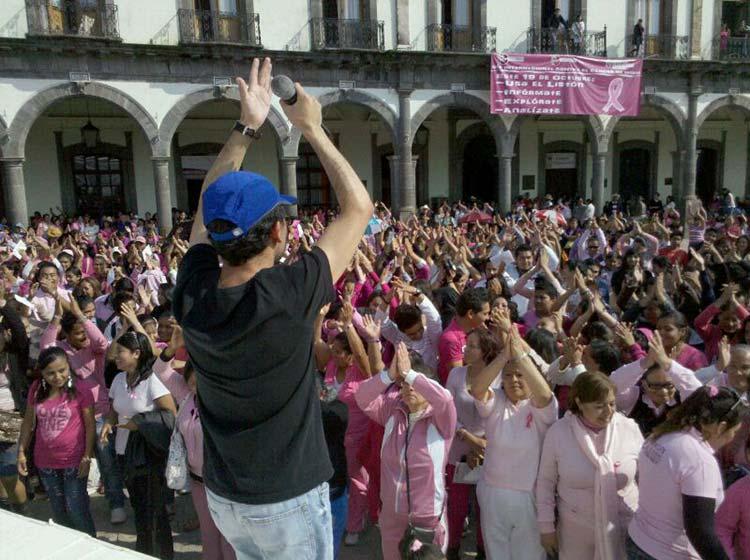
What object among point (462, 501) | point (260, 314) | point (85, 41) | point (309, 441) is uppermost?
point (85, 41)

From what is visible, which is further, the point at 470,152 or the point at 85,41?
the point at 470,152

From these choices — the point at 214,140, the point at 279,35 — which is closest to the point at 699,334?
the point at 279,35

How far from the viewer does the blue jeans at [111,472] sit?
15.5 ft

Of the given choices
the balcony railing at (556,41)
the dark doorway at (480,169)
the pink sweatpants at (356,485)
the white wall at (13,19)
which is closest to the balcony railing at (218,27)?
the white wall at (13,19)

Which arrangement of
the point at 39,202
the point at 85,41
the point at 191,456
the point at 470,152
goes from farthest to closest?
1. the point at 470,152
2. the point at 39,202
3. the point at 85,41
4. the point at 191,456

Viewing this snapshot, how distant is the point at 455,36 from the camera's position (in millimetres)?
19219

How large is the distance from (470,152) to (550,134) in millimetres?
3013

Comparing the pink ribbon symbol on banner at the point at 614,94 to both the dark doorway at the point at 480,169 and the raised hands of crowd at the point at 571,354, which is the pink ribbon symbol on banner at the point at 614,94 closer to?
the dark doorway at the point at 480,169

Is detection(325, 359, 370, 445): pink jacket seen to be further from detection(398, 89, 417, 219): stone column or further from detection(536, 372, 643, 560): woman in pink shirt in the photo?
detection(398, 89, 417, 219): stone column

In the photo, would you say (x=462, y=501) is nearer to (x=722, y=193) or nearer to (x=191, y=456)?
(x=191, y=456)

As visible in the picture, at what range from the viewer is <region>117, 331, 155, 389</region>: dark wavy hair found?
425 cm

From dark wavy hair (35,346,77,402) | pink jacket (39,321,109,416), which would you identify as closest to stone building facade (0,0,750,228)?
pink jacket (39,321,109,416)

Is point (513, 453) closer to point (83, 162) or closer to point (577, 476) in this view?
point (577, 476)

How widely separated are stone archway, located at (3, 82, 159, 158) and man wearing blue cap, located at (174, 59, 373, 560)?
16.1 metres
